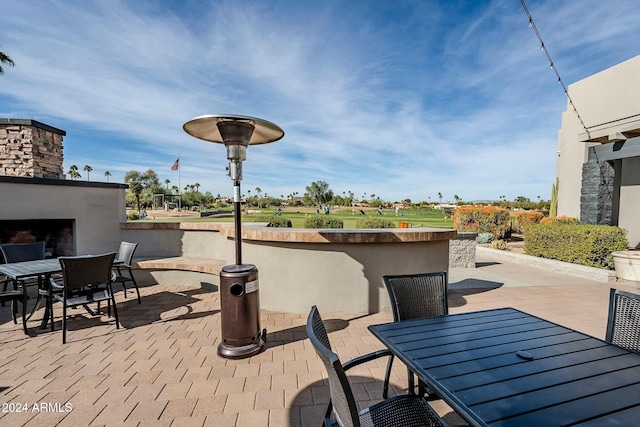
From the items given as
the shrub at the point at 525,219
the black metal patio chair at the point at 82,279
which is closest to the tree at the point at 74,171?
the black metal patio chair at the point at 82,279

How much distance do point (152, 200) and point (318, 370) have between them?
57.3 m

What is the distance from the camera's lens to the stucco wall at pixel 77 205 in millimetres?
4535

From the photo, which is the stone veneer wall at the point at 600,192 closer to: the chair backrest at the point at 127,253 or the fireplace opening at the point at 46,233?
the chair backrest at the point at 127,253

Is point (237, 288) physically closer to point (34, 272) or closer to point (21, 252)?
point (34, 272)

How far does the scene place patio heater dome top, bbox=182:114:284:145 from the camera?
8.77 ft

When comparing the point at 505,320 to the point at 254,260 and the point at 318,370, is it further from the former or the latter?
the point at 254,260

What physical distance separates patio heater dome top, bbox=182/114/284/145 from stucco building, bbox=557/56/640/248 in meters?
8.25

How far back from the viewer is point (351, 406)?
3.28ft

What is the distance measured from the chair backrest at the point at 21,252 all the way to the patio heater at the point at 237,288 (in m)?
3.60

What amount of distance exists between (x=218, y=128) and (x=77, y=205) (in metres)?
4.22

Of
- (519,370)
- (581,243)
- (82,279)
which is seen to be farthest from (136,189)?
(519,370)

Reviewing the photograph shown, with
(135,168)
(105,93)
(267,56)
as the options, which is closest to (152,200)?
(135,168)

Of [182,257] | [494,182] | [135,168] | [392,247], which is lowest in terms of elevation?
[182,257]

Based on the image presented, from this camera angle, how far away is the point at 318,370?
2.59 metres
